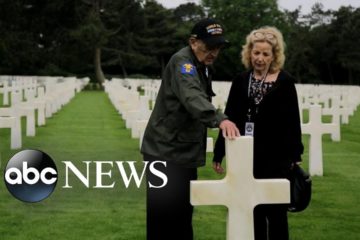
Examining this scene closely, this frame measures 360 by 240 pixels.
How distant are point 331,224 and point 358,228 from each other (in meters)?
0.23

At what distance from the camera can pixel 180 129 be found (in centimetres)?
402

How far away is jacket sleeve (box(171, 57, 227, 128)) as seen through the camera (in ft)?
12.2

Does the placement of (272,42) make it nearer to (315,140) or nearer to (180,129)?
(180,129)

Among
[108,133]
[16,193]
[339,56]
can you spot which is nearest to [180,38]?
[339,56]

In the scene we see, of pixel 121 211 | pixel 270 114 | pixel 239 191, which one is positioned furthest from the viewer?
pixel 121 211

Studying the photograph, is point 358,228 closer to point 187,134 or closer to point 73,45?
point 187,134

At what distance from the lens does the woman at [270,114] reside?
4160 mm

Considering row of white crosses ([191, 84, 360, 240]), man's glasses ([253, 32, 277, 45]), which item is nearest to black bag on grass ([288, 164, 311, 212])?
row of white crosses ([191, 84, 360, 240])

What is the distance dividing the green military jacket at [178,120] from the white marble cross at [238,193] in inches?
18.5

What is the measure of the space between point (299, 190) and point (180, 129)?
0.84 meters

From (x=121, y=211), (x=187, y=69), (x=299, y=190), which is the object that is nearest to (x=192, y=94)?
(x=187, y=69)

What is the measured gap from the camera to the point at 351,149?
37.9 ft

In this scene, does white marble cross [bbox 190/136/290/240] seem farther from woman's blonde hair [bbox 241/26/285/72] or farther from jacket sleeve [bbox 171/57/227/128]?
woman's blonde hair [bbox 241/26/285/72]

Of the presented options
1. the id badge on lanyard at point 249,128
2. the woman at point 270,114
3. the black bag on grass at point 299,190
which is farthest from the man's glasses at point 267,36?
the black bag on grass at point 299,190
